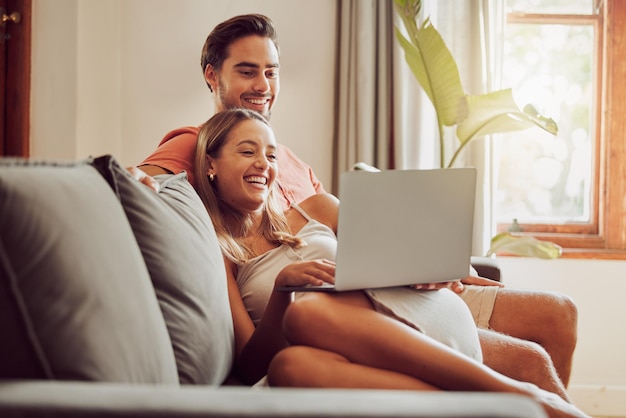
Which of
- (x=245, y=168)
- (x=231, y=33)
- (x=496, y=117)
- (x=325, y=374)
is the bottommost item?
(x=325, y=374)

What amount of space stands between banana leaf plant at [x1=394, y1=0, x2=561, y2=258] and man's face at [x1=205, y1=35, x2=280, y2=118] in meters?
0.68

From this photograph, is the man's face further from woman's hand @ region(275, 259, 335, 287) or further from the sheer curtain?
woman's hand @ region(275, 259, 335, 287)

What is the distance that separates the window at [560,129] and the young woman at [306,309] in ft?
5.32

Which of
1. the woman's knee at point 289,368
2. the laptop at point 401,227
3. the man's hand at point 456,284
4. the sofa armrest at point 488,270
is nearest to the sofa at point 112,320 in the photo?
the woman's knee at point 289,368

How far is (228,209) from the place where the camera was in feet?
6.07

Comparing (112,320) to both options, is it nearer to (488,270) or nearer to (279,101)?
(488,270)

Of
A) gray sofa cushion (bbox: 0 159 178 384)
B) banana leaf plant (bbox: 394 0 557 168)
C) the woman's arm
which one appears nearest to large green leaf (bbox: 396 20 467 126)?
banana leaf plant (bbox: 394 0 557 168)

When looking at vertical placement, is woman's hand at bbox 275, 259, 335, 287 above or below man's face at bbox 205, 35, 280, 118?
below

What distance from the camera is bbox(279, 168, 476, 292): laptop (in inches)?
51.3

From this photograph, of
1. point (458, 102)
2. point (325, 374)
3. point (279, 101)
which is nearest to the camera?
point (325, 374)

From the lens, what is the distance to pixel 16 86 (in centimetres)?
300

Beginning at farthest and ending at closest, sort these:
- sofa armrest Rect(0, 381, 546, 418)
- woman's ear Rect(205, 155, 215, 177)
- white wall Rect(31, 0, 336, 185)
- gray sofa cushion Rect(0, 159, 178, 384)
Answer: white wall Rect(31, 0, 336, 185) → woman's ear Rect(205, 155, 215, 177) → gray sofa cushion Rect(0, 159, 178, 384) → sofa armrest Rect(0, 381, 546, 418)

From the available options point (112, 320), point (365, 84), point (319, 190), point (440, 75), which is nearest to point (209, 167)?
point (319, 190)

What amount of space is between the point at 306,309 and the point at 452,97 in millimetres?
1678
